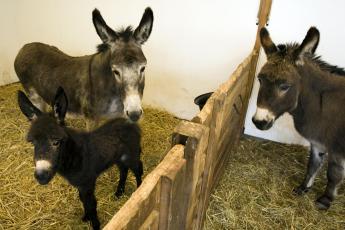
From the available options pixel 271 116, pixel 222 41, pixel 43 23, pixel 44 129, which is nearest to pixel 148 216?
pixel 44 129

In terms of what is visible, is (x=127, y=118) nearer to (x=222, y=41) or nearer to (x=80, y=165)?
(x=80, y=165)

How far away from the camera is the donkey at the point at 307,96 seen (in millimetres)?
2180

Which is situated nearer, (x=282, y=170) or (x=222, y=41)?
(x=282, y=170)

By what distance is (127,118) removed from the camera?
2307mm

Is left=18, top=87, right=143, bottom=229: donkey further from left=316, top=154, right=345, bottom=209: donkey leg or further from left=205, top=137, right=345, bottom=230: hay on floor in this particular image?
left=316, top=154, right=345, bottom=209: donkey leg

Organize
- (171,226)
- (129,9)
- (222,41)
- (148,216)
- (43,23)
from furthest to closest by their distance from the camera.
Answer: (43,23) < (129,9) < (222,41) < (171,226) < (148,216)

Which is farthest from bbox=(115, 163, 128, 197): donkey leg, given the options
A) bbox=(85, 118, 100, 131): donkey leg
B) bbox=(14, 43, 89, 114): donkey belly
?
bbox=(14, 43, 89, 114): donkey belly

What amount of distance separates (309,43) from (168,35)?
1.97m

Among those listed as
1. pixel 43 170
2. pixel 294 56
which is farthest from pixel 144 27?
pixel 43 170

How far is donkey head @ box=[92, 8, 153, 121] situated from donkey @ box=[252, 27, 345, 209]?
96 centimetres

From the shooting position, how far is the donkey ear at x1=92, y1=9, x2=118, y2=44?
226 centimetres

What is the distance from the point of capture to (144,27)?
2.41 m

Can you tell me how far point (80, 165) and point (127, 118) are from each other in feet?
1.76

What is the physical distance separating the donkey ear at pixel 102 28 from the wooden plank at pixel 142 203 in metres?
1.48
